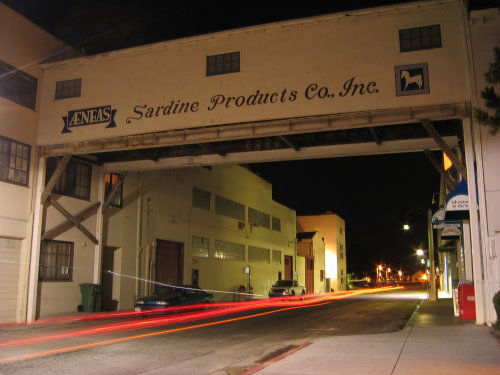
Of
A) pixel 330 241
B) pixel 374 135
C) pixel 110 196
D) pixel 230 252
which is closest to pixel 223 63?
pixel 374 135

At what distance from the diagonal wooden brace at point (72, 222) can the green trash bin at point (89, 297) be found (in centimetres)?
200

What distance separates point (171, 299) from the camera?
2134cm

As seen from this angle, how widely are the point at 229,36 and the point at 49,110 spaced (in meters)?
7.54

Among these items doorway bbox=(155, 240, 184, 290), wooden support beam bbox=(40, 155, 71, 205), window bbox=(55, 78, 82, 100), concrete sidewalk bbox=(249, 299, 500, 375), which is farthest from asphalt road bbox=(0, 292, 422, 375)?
doorway bbox=(155, 240, 184, 290)

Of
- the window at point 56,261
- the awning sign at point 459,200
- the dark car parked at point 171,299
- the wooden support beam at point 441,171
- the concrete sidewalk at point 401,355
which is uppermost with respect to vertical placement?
the wooden support beam at point 441,171

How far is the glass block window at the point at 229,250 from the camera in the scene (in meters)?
34.4

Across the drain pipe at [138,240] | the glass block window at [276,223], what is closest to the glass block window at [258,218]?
the glass block window at [276,223]

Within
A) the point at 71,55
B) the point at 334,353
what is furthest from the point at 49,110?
the point at 334,353

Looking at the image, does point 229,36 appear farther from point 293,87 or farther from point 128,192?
point 128,192

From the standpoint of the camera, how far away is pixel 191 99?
1730cm

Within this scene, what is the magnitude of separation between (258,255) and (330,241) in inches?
1206

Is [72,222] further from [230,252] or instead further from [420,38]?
[230,252]

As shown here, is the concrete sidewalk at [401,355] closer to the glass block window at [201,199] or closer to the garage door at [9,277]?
the garage door at [9,277]

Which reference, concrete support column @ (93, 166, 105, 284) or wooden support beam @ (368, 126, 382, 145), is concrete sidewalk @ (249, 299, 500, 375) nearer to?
wooden support beam @ (368, 126, 382, 145)
